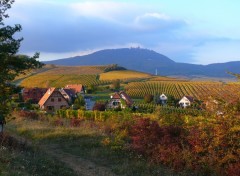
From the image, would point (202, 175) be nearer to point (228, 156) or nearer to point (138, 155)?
point (228, 156)

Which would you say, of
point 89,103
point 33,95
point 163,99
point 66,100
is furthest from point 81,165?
point 163,99

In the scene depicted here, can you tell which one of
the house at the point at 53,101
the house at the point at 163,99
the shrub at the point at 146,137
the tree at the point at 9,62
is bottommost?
the house at the point at 163,99

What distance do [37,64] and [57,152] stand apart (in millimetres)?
4436

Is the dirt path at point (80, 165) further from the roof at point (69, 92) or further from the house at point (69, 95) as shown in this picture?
the roof at point (69, 92)

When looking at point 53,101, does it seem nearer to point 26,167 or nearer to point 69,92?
point 69,92

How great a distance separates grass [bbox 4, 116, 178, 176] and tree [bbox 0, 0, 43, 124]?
14.0ft

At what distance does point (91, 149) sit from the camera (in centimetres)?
1752

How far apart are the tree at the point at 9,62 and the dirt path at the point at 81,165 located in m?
3.14

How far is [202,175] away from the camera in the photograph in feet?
43.7

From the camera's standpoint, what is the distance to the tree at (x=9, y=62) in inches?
543

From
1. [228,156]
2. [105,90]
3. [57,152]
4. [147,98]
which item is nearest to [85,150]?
[57,152]

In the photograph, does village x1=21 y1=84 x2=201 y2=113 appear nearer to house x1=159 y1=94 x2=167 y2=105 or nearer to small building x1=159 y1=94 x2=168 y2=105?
small building x1=159 y1=94 x2=168 y2=105

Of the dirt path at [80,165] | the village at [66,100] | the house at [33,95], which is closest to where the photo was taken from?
the dirt path at [80,165]

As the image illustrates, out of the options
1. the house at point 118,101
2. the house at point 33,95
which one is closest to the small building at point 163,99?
the house at point 118,101
